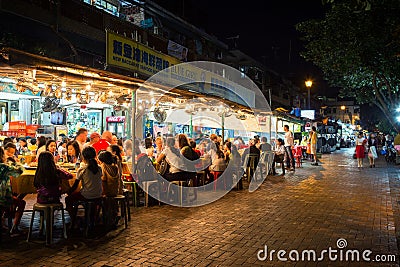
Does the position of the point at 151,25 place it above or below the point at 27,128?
above

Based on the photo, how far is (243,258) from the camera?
16.9 feet

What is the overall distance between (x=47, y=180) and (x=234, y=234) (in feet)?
11.0

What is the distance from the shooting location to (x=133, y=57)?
372 inches

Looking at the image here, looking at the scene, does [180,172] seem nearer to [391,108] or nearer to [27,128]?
[27,128]

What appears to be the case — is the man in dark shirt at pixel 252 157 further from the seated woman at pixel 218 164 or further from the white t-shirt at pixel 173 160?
the white t-shirt at pixel 173 160

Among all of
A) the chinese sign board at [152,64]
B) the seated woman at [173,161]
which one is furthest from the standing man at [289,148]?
the seated woman at [173,161]

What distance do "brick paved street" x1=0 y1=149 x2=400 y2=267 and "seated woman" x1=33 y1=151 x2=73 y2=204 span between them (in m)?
0.75

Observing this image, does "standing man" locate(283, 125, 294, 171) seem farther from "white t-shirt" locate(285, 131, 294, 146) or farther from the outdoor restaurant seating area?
the outdoor restaurant seating area

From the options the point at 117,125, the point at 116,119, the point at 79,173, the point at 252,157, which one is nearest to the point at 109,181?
the point at 79,173

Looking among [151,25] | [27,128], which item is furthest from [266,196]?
[151,25]

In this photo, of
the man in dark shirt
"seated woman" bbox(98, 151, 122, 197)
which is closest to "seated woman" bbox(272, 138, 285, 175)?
the man in dark shirt

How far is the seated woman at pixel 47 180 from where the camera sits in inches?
220

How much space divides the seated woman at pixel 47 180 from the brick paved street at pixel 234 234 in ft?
2.44

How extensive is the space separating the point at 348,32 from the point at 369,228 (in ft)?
29.9
